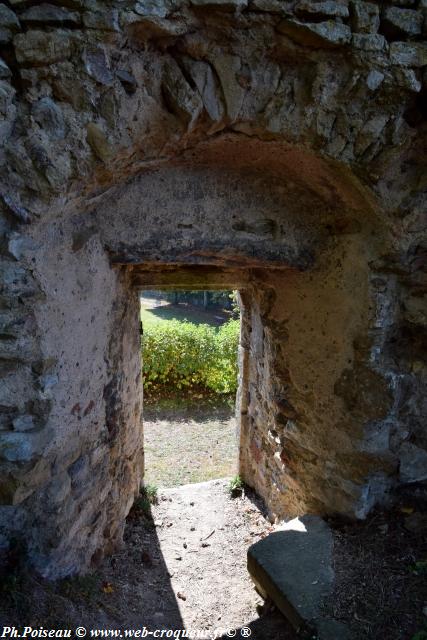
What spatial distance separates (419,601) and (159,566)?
1.78m

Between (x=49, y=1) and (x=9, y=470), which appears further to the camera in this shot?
(x=9, y=470)

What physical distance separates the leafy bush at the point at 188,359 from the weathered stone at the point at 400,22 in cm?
573

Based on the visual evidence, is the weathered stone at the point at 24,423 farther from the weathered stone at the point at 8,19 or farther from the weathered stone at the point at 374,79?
the weathered stone at the point at 374,79

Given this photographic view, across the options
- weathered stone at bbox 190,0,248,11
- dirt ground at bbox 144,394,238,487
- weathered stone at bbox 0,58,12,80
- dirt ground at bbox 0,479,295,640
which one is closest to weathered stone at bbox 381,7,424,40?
weathered stone at bbox 190,0,248,11

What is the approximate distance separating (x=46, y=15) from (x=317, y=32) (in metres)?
1.00

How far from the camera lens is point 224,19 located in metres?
1.63

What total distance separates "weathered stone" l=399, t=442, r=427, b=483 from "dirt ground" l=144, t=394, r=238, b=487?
1920 millimetres

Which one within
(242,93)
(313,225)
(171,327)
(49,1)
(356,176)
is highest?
(49,1)

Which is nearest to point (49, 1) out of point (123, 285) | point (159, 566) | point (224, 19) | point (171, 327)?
point (224, 19)

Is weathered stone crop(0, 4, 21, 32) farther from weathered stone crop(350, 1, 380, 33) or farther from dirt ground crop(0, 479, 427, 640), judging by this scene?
dirt ground crop(0, 479, 427, 640)

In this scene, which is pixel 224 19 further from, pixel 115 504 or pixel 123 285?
pixel 115 504

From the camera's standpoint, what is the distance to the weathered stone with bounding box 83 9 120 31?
1505 millimetres

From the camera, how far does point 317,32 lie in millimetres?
1663

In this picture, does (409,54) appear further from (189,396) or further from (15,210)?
(189,396)
